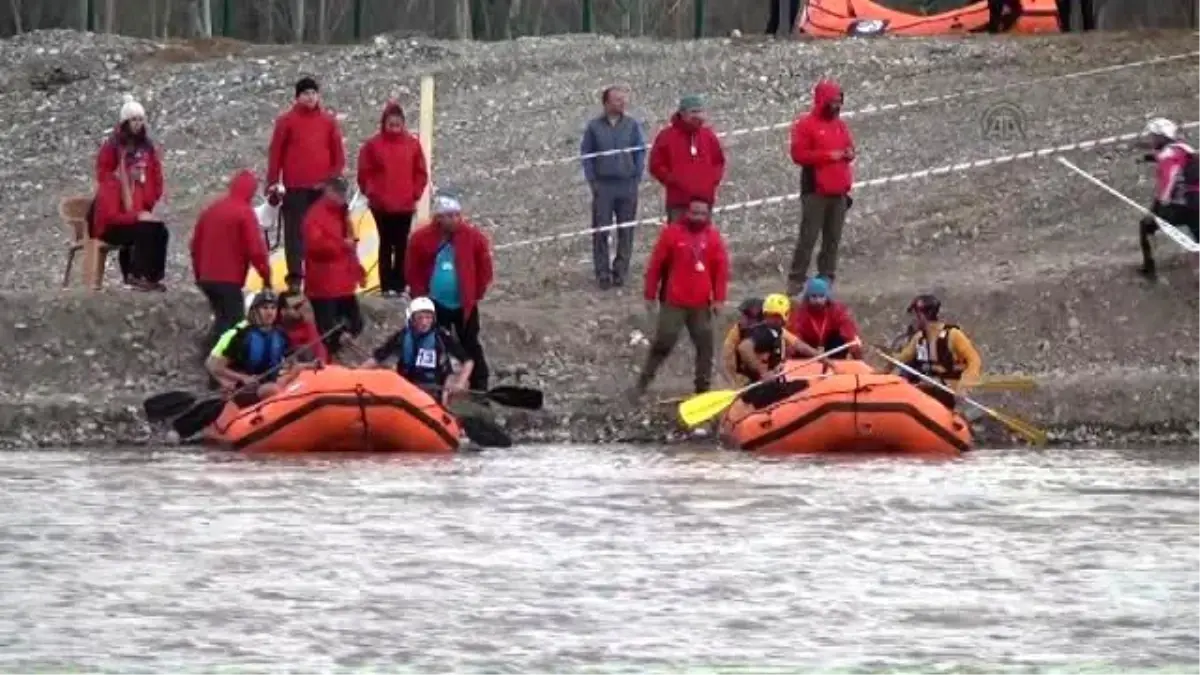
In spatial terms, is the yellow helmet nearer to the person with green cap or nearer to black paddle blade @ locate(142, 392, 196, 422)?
the person with green cap

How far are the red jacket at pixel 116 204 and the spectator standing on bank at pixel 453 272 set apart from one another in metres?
2.37

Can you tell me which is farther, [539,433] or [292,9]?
[292,9]

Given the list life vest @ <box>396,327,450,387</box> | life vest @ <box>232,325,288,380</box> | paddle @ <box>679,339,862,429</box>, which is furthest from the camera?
paddle @ <box>679,339,862,429</box>

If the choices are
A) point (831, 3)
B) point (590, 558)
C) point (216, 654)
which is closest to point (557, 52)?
point (831, 3)

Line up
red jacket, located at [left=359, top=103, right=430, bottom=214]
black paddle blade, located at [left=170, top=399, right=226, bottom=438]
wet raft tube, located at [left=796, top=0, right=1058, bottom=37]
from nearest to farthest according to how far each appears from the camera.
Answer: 1. black paddle blade, located at [left=170, top=399, right=226, bottom=438]
2. red jacket, located at [left=359, top=103, right=430, bottom=214]
3. wet raft tube, located at [left=796, top=0, right=1058, bottom=37]

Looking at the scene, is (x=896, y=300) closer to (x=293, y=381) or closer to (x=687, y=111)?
(x=687, y=111)

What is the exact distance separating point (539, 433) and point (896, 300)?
395cm

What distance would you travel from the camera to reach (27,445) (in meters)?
27.9

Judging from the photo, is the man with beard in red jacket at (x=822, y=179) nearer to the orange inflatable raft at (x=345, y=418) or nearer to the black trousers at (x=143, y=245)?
the orange inflatable raft at (x=345, y=418)

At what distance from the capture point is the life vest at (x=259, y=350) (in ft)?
89.7

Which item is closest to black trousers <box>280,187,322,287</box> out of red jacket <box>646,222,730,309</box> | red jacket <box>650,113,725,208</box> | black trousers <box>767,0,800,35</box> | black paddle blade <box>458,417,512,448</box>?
black paddle blade <box>458,417,512,448</box>

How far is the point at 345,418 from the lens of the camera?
26.2m

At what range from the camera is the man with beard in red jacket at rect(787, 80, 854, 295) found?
99.2ft

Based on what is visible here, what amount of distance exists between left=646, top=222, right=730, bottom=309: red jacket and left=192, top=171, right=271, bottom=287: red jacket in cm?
302
